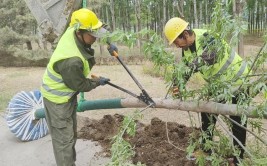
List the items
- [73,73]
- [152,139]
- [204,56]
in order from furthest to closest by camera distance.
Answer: [152,139]
[73,73]
[204,56]

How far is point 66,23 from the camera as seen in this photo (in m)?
5.22

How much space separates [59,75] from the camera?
12.1 feet

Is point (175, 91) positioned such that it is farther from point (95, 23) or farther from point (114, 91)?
point (114, 91)

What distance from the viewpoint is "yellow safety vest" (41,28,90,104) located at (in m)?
3.50

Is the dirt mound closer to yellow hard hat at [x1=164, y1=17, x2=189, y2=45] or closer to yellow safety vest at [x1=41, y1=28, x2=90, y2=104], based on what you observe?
yellow safety vest at [x1=41, y1=28, x2=90, y2=104]

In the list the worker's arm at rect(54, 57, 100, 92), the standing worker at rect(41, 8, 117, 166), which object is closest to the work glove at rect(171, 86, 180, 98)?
the standing worker at rect(41, 8, 117, 166)

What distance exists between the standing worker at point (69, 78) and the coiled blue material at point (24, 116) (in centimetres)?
139

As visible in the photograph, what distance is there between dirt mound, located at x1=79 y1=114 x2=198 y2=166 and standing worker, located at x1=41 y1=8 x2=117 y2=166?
523mm

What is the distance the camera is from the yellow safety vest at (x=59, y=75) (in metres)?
3.50

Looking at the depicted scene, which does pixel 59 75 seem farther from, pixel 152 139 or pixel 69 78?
pixel 152 139

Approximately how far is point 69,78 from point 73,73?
Answer: 0.27ft

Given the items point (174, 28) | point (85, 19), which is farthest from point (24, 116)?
point (174, 28)

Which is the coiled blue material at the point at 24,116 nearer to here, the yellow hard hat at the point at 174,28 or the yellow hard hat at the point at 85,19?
the yellow hard hat at the point at 85,19

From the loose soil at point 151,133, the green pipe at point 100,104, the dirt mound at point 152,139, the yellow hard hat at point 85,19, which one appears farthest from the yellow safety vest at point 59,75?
the loose soil at point 151,133
